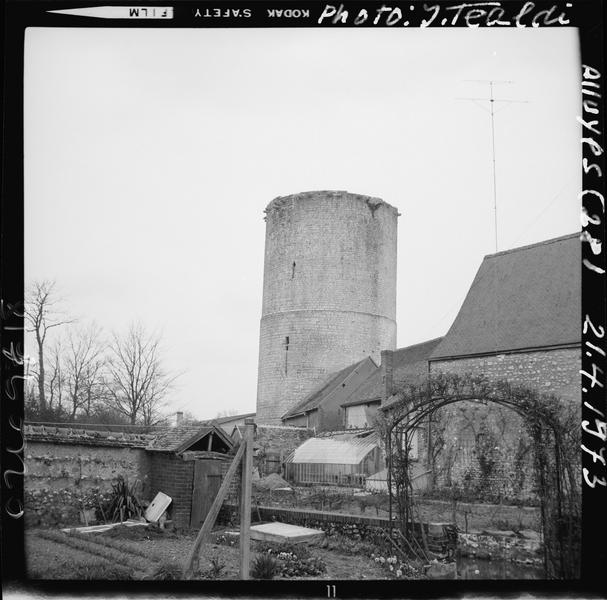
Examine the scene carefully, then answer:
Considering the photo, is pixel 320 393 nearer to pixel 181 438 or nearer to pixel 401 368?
pixel 401 368

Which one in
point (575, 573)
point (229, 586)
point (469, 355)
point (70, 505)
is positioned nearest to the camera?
point (229, 586)

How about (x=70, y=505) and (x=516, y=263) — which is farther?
(x=516, y=263)

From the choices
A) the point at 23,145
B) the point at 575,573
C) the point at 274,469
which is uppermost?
the point at 23,145

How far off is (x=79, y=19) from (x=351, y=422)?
29.3 metres

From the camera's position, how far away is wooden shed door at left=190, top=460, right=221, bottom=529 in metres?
13.9

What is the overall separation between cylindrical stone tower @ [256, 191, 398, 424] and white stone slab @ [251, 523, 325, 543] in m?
27.3

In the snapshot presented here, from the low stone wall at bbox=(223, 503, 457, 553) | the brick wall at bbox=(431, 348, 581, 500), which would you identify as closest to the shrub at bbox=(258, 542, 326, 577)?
the low stone wall at bbox=(223, 503, 457, 553)

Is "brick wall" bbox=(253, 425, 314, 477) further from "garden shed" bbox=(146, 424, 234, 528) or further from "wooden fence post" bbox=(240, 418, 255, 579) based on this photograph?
"wooden fence post" bbox=(240, 418, 255, 579)

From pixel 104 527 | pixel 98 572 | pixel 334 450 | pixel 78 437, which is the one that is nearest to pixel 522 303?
pixel 78 437

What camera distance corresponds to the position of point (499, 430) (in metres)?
17.3

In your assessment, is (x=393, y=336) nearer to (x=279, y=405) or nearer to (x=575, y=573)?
(x=279, y=405)

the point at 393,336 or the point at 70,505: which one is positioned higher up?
the point at 393,336

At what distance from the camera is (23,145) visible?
7039 millimetres

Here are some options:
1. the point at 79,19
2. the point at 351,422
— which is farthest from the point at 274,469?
the point at 79,19
